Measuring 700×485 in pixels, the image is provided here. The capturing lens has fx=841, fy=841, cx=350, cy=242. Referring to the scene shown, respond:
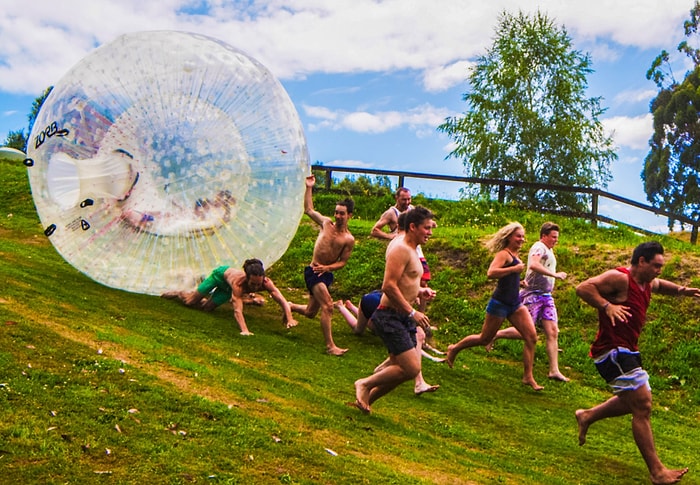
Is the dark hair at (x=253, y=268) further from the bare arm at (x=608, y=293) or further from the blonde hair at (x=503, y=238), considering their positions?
the bare arm at (x=608, y=293)

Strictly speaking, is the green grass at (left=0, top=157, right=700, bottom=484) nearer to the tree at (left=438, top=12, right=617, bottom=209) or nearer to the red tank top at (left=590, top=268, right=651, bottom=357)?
the red tank top at (left=590, top=268, right=651, bottom=357)

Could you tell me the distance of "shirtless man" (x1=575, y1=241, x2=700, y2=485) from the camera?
22.7 feet

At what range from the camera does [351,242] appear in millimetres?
11211

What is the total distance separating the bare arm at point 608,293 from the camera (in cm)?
689

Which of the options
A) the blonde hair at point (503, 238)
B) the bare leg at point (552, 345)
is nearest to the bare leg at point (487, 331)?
the blonde hair at point (503, 238)

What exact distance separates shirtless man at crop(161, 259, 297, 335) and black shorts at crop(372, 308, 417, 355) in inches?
149

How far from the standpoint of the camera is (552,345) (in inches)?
433

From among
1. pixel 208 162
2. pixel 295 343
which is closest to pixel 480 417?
pixel 295 343

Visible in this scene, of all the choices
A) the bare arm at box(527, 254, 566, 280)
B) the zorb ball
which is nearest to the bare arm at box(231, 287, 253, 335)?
the zorb ball

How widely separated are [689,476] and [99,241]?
792cm

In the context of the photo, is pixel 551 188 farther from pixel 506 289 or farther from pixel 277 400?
pixel 277 400

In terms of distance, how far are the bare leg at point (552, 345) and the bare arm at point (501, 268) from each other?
151 cm

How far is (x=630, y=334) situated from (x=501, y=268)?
281 centimetres

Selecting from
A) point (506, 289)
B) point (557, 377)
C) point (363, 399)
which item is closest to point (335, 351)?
point (506, 289)
